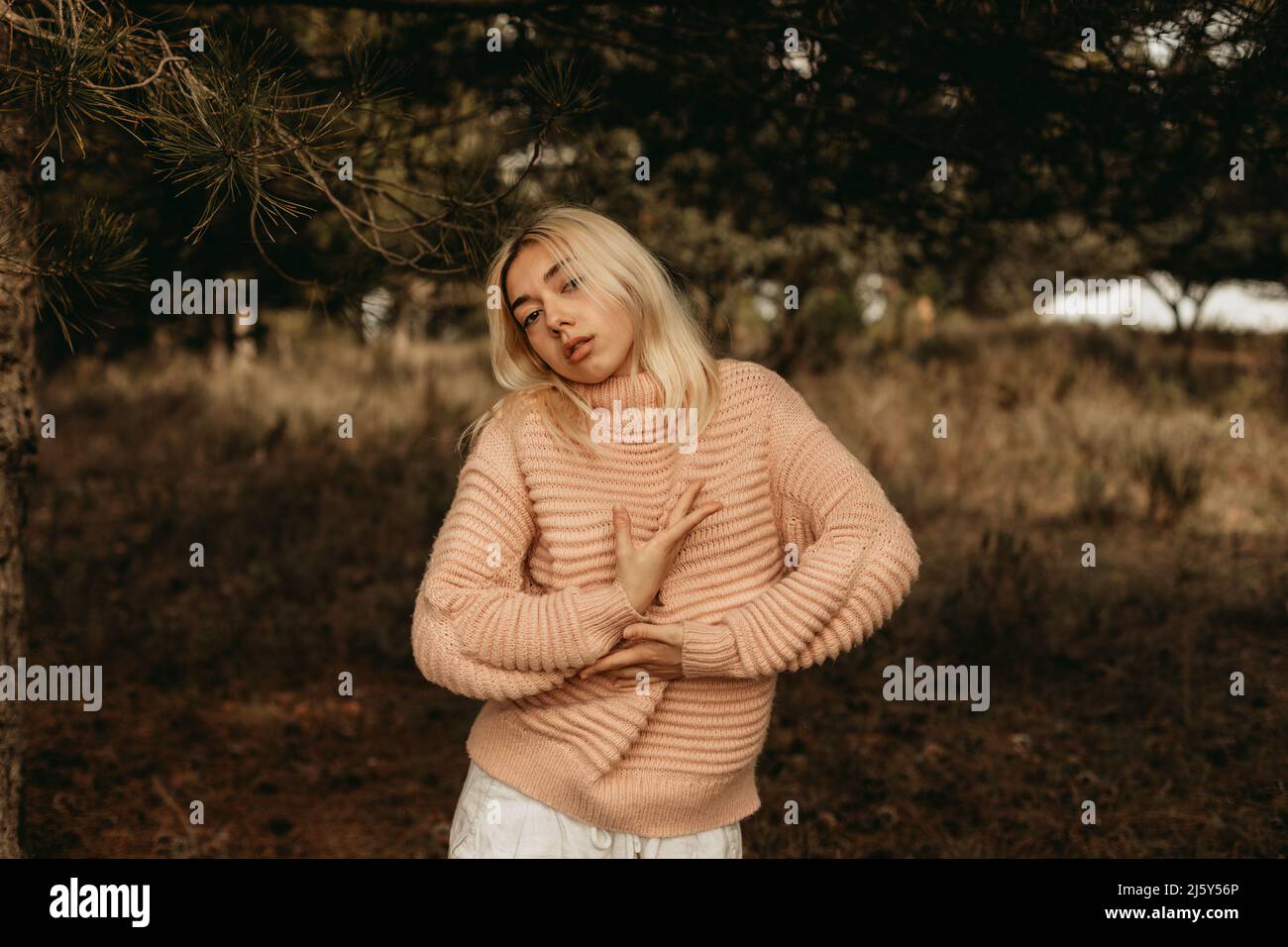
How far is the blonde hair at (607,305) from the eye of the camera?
187cm

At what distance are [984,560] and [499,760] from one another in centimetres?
481

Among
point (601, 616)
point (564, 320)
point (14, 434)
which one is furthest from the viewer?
point (14, 434)

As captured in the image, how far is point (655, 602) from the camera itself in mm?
1909

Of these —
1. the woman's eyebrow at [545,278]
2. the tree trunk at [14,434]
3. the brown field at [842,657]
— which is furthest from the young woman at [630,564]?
the brown field at [842,657]

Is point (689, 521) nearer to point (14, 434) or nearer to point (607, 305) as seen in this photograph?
point (607, 305)

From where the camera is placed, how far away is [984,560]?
6195 millimetres

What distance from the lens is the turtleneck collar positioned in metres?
1.93

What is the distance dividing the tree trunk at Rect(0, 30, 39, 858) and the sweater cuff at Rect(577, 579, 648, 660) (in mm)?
1656

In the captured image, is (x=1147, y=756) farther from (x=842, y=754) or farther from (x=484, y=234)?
(x=484, y=234)

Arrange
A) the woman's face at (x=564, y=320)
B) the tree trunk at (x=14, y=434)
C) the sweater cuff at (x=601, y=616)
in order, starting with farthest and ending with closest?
1. the tree trunk at (x=14, y=434)
2. the woman's face at (x=564, y=320)
3. the sweater cuff at (x=601, y=616)

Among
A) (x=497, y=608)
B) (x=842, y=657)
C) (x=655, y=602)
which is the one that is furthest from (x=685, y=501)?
(x=842, y=657)

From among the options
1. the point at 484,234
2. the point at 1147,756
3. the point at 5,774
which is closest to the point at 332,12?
the point at 484,234

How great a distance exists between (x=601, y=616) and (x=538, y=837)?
0.44 metres

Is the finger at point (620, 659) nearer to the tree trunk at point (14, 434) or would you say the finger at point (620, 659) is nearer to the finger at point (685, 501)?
the finger at point (685, 501)
